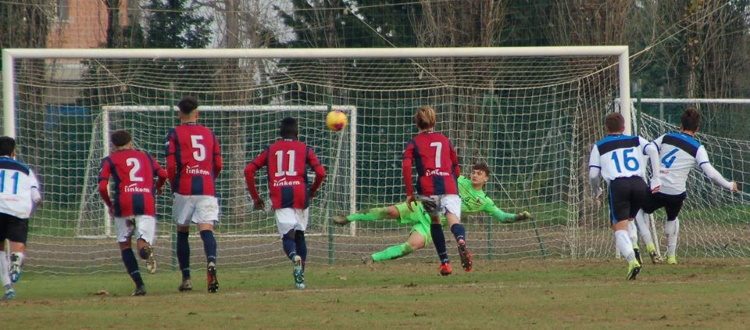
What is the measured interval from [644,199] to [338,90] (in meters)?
7.30

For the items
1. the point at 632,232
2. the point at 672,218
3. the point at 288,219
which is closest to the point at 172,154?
the point at 288,219

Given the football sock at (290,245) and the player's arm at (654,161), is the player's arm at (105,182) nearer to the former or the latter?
the football sock at (290,245)

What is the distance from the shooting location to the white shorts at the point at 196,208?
1315cm

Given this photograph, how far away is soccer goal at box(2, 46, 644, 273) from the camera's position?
1905cm

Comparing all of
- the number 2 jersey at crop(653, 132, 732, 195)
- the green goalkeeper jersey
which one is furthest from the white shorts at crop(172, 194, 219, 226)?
the number 2 jersey at crop(653, 132, 732, 195)

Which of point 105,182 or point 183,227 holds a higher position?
point 105,182

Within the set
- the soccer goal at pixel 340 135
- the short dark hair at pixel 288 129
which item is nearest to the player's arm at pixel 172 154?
the short dark hair at pixel 288 129

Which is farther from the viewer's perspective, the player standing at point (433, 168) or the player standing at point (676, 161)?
the player standing at point (676, 161)

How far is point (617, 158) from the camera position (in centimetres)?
1395

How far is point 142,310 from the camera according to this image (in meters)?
11.3

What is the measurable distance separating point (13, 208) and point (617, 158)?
19.4 ft

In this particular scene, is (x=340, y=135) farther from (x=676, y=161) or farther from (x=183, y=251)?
(x=183, y=251)

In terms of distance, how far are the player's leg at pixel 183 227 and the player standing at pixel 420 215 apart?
2812 mm

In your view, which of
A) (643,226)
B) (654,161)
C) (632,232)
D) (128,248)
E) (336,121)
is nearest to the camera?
(128,248)
